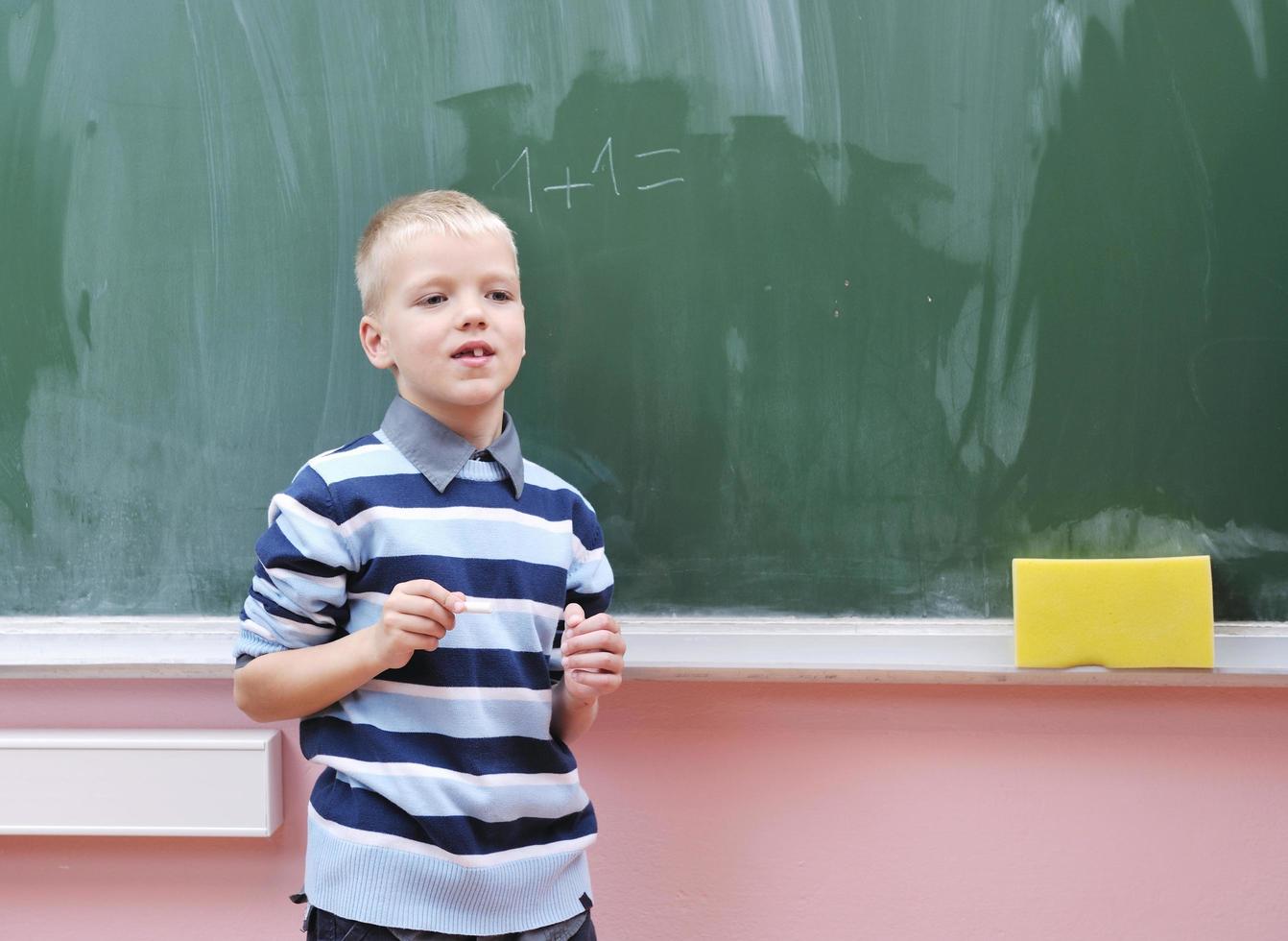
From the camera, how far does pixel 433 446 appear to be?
1.02 meters

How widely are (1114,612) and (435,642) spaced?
2.48 ft

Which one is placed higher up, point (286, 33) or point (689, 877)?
point (286, 33)

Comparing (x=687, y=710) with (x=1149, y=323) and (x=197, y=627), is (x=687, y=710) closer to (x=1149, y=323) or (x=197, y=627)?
(x=197, y=627)

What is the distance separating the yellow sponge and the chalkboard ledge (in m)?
0.02

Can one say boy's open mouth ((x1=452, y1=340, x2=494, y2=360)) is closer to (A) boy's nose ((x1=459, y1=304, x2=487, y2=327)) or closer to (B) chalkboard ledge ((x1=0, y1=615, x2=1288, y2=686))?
(A) boy's nose ((x1=459, y1=304, x2=487, y2=327))

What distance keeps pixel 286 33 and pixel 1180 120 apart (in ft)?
3.33

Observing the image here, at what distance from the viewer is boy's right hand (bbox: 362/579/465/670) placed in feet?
2.94

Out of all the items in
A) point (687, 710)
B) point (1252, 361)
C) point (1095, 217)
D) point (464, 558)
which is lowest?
point (687, 710)

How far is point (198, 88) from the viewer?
47.8 inches

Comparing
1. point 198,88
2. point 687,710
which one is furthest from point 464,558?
point 198,88

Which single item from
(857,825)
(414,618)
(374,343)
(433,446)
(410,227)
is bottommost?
(857,825)

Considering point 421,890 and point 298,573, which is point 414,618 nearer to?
point 298,573

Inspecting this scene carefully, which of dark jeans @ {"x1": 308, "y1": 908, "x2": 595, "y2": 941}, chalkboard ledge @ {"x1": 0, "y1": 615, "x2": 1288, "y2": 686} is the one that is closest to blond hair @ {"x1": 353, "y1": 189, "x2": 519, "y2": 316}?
chalkboard ledge @ {"x1": 0, "y1": 615, "x2": 1288, "y2": 686}

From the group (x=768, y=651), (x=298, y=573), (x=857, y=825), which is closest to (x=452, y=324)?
(x=298, y=573)
